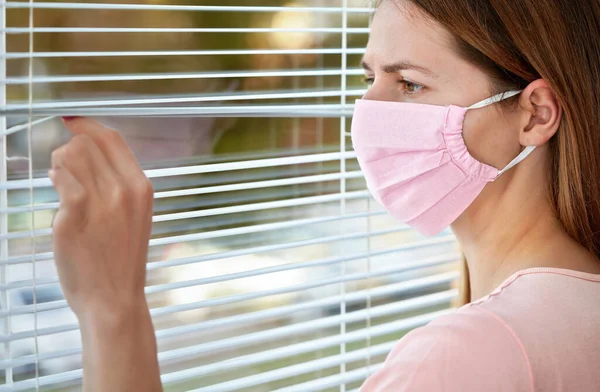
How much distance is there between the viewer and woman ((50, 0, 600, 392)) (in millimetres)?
814

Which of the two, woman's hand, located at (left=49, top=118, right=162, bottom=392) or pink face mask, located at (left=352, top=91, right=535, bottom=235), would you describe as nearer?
woman's hand, located at (left=49, top=118, right=162, bottom=392)

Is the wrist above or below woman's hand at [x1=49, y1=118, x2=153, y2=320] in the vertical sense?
below

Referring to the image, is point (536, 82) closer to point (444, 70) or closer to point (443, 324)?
point (444, 70)

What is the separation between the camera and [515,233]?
1.10 meters

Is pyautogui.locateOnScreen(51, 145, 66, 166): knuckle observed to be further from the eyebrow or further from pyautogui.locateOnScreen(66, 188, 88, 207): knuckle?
the eyebrow

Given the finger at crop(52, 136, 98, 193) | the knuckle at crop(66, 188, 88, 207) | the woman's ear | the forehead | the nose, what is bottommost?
the knuckle at crop(66, 188, 88, 207)

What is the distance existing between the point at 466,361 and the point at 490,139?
1.14ft

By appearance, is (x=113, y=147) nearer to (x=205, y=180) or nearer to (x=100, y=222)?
(x=100, y=222)

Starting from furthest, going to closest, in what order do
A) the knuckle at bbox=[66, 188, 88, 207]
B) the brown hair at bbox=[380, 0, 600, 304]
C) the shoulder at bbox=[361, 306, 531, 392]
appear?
the brown hair at bbox=[380, 0, 600, 304]
the shoulder at bbox=[361, 306, 531, 392]
the knuckle at bbox=[66, 188, 88, 207]

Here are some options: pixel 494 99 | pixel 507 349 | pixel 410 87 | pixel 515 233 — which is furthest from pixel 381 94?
pixel 507 349

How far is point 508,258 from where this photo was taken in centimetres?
111

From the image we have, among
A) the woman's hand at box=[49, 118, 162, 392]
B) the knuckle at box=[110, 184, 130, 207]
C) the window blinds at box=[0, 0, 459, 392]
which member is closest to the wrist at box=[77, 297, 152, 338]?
the woman's hand at box=[49, 118, 162, 392]

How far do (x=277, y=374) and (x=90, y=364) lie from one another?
2.62 feet

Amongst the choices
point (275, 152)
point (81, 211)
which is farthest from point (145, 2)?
point (81, 211)
